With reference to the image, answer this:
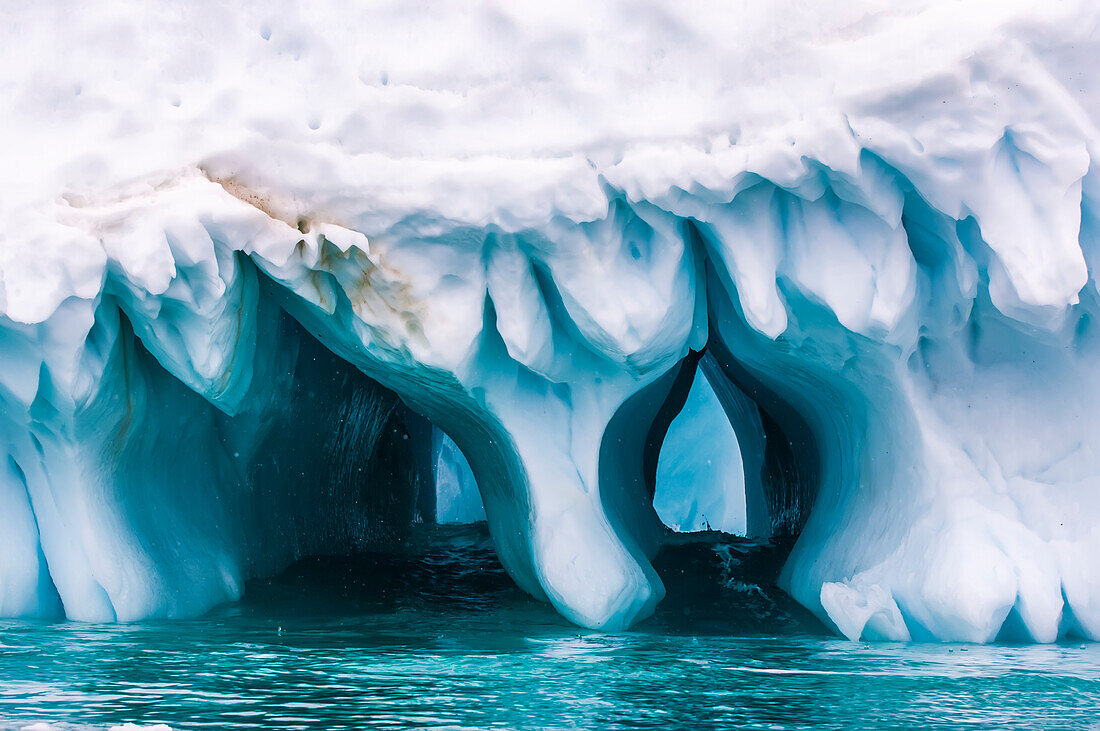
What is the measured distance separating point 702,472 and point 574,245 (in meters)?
12.9

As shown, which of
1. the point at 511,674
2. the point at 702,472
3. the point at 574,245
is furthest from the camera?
the point at 702,472

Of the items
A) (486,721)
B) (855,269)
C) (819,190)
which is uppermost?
(819,190)

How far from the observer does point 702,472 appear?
17078mm

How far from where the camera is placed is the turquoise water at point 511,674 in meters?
2.85

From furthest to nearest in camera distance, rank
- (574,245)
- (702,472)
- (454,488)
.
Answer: (702,472), (454,488), (574,245)

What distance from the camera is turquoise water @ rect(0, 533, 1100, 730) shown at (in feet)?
9.34

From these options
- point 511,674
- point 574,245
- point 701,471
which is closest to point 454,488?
point 701,471

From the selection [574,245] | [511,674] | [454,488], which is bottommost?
[511,674]

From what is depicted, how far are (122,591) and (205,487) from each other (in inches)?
45.5

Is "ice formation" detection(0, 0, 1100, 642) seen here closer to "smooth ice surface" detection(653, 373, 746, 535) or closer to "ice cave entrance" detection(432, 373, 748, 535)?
"ice cave entrance" detection(432, 373, 748, 535)

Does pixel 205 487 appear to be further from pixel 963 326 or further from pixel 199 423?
pixel 963 326

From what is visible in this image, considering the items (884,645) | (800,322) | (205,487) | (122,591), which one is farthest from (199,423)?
(884,645)

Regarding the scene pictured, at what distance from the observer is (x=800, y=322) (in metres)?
4.89

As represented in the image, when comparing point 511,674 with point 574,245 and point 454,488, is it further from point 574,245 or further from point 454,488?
point 454,488
